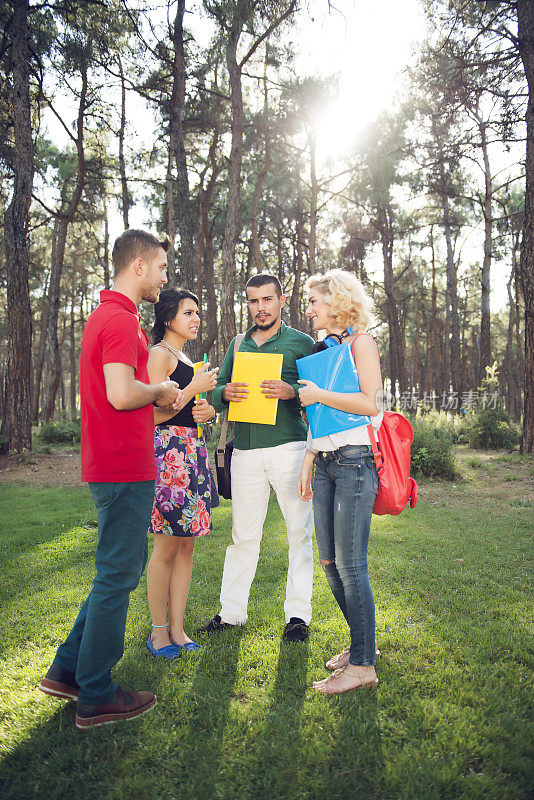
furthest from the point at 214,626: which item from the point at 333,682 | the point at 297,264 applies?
the point at 297,264

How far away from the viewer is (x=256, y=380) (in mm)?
3475

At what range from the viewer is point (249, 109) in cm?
1661

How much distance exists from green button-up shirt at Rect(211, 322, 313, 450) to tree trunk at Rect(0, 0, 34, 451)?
30.3 feet

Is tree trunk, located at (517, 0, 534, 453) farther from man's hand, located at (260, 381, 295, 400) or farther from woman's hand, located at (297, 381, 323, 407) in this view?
woman's hand, located at (297, 381, 323, 407)

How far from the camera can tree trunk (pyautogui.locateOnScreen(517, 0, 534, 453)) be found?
10453 mm

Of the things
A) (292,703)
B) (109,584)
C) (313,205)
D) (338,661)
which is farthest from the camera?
(313,205)

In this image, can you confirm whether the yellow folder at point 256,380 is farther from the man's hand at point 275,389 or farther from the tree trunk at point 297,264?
the tree trunk at point 297,264

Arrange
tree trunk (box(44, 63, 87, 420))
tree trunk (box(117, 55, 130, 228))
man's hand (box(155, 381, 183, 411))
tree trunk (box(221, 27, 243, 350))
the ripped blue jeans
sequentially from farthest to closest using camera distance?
tree trunk (box(117, 55, 130, 228)), tree trunk (box(44, 63, 87, 420)), tree trunk (box(221, 27, 243, 350)), the ripped blue jeans, man's hand (box(155, 381, 183, 411))

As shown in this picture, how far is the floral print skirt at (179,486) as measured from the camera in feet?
10.6

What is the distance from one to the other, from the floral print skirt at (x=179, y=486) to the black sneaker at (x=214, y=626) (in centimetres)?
82

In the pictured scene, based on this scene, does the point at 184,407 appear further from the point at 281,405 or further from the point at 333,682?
the point at 333,682

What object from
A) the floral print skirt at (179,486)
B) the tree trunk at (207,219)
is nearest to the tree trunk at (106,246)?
the tree trunk at (207,219)

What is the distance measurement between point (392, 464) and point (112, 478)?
5.01 ft

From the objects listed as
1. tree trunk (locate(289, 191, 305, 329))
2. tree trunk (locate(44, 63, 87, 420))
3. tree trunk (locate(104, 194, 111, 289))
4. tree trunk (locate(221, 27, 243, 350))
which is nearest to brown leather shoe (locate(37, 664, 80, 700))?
tree trunk (locate(221, 27, 243, 350))
